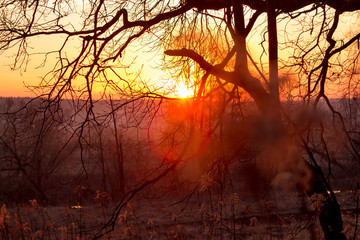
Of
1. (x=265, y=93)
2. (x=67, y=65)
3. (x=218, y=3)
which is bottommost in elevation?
(x=265, y=93)

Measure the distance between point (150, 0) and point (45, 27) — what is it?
1.66 meters

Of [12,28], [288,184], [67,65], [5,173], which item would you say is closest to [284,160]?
[288,184]

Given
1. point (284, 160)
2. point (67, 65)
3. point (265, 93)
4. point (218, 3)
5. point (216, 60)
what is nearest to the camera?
point (284, 160)

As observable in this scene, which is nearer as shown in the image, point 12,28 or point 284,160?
point 284,160

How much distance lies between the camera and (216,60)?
603cm

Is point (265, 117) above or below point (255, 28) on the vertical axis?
below

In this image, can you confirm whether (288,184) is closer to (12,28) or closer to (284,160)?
(284,160)

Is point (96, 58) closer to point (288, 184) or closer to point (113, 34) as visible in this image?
point (113, 34)

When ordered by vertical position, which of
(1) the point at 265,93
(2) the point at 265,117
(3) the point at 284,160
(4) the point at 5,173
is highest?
(1) the point at 265,93

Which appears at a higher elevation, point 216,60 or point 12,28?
point 12,28

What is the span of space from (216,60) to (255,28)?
2.58 feet

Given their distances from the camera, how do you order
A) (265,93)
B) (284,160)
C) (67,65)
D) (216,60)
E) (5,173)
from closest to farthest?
(284,160)
(265,93)
(67,65)
(216,60)
(5,173)

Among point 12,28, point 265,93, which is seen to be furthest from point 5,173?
point 265,93

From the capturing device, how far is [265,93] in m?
4.49
